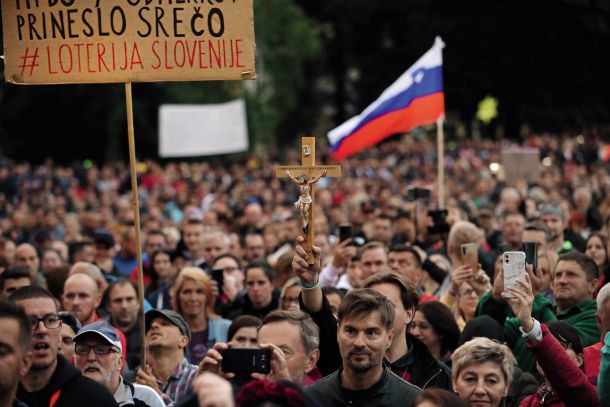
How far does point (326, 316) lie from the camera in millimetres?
6949

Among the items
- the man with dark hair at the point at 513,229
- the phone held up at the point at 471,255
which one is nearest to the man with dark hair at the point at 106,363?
the phone held up at the point at 471,255

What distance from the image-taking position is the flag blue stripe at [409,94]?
1469cm

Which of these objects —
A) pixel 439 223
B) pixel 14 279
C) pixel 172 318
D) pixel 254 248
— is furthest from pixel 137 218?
pixel 254 248

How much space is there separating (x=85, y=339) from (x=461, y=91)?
5255 cm

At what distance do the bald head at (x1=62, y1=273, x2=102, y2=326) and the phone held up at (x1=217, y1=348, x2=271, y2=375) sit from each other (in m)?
Result: 4.17

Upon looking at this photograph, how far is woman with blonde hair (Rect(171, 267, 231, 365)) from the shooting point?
32.2ft

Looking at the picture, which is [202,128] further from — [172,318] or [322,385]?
[322,385]

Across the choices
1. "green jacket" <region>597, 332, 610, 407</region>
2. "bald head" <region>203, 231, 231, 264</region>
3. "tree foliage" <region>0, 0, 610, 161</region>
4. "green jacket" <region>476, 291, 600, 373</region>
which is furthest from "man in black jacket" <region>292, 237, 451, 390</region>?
"tree foliage" <region>0, 0, 610, 161</region>

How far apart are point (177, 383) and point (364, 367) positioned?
223 centimetres

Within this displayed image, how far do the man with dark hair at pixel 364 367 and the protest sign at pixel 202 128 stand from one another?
21333mm

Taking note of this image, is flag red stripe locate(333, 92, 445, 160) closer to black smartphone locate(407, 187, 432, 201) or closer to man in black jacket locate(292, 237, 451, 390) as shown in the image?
black smartphone locate(407, 187, 432, 201)

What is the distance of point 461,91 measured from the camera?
192 feet

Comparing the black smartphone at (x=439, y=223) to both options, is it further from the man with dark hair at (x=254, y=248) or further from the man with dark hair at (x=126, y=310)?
the man with dark hair at (x=126, y=310)

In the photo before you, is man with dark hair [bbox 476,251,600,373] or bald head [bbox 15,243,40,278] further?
bald head [bbox 15,243,40,278]
